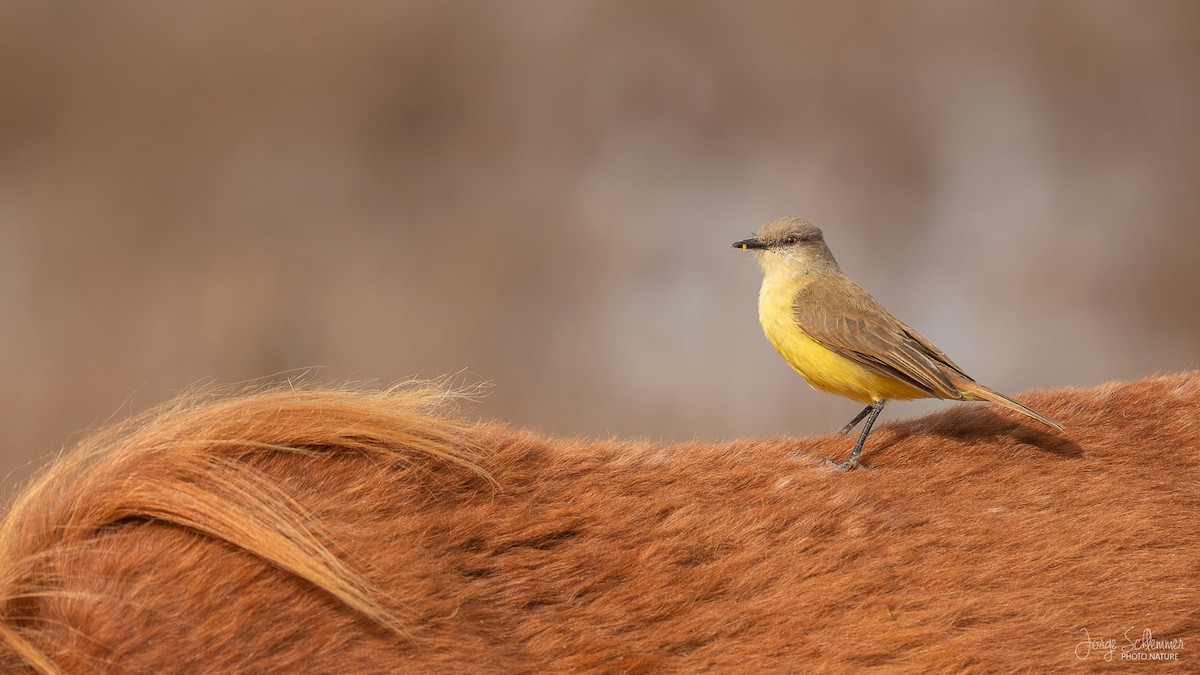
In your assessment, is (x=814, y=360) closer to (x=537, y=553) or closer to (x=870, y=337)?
(x=870, y=337)

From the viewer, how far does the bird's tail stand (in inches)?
24.6

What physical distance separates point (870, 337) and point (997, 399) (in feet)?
0.34

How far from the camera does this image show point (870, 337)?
71cm

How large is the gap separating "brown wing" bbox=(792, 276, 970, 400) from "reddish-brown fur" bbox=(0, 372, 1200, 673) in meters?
0.09

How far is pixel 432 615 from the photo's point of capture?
0.43 metres

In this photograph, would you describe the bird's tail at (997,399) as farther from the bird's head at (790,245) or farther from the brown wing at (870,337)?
the bird's head at (790,245)

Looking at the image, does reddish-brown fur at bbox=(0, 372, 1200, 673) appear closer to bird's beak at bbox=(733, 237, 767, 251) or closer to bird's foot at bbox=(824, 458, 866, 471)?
bird's foot at bbox=(824, 458, 866, 471)

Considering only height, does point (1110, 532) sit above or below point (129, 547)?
below

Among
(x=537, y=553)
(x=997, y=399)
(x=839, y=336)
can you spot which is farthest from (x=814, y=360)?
(x=537, y=553)

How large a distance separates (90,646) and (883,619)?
372 millimetres

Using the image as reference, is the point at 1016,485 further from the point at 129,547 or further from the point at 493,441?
the point at 129,547

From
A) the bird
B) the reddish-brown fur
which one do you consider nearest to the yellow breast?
the bird

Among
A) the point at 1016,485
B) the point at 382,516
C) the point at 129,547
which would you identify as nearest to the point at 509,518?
the point at 382,516

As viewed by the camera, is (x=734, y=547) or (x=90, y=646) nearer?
(x=90, y=646)
